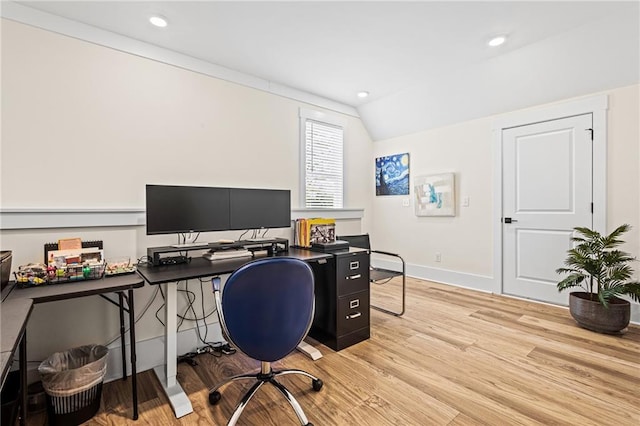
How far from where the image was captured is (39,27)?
2062 millimetres

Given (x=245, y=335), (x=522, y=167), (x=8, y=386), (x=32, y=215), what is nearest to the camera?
(x=245, y=335)

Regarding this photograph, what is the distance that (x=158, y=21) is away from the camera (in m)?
2.24

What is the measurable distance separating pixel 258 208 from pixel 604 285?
314 cm

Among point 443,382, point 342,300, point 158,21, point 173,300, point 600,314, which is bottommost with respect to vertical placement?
point 443,382

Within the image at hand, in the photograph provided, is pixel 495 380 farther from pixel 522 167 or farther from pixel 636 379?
pixel 522 167

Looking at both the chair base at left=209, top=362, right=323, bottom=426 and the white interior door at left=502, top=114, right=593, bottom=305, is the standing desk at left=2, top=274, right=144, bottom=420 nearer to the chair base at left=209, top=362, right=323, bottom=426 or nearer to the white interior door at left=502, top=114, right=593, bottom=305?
the chair base at left=209, top=362, right=323, bottom=426

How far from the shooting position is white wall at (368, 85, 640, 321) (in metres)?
2.89

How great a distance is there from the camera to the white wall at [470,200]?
289cm

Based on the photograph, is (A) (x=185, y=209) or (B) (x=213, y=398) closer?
(B) (x=213, y=398)

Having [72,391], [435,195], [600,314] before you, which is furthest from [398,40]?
[72,391]

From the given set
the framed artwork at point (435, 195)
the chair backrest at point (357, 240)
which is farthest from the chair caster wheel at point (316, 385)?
the framed artwork at point (435, 195)

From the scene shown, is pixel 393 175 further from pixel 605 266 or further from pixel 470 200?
pixel 605 266

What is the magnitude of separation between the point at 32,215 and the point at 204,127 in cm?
137

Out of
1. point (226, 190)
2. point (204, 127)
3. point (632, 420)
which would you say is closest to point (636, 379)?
point (632, 420)
